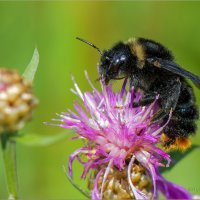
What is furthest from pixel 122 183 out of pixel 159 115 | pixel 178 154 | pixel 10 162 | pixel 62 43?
pixel 62 43

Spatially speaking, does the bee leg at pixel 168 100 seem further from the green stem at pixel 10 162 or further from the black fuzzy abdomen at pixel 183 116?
the green stem at pixel 10 162

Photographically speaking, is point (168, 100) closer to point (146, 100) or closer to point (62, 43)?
point (146, 100)

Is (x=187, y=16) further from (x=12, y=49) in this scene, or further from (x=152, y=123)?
(x=152, y=123)

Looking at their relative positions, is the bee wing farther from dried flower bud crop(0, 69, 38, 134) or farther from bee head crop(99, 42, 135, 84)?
dried flower bud crop(0, 69, 38, 134)

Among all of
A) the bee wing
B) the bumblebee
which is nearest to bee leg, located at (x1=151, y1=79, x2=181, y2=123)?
the bumblebee

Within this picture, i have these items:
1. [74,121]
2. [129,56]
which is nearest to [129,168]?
[74,121]
